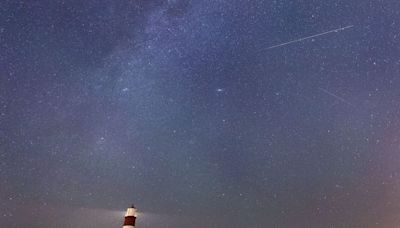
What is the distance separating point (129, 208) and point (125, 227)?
1.95 m

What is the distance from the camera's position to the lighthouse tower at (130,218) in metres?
42.7

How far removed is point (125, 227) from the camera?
139 ft

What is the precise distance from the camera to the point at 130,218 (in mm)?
43125

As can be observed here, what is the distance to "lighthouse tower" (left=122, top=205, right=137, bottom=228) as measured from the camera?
42.7 metres

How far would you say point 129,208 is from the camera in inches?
1729
